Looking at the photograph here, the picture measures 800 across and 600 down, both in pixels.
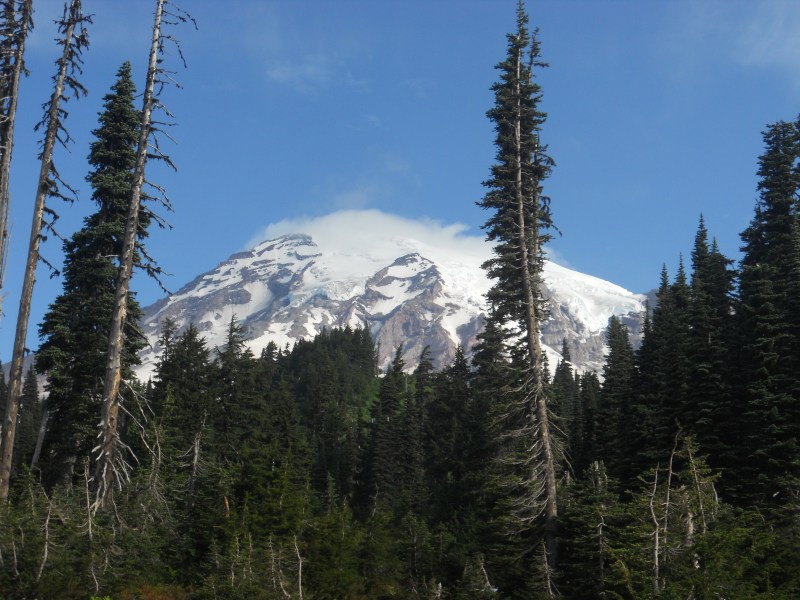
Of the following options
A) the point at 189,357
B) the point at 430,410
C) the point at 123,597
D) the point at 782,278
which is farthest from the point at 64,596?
the point at 430,410

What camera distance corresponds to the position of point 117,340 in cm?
1708

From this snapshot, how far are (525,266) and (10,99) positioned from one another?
54.2 feet

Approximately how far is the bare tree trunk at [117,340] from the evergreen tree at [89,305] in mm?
12939

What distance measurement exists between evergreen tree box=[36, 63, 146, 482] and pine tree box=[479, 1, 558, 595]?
15119 millimetres

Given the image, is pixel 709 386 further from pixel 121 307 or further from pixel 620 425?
pixel 121 307

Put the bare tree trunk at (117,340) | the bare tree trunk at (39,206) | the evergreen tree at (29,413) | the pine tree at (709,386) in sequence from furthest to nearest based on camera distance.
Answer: the evergreen tree at (29,413)
the pine tree at (709,386)
the bare tree trunk at (39,206)
the bare tree trunk at (117,340)

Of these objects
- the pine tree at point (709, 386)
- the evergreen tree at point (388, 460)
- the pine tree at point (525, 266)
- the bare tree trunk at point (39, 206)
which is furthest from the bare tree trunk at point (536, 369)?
the evergreen tree at point (388, 460)

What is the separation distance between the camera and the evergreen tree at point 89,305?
98.6ft

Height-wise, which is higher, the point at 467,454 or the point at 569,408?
the point at 569,408

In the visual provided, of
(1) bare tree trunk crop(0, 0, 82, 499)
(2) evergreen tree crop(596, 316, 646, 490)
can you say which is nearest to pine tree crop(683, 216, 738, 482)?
(2) evergreen tree crop(596, 316, 646, 490)

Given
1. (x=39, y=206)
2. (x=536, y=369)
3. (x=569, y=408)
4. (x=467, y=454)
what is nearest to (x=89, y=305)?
(x=39, y=206)

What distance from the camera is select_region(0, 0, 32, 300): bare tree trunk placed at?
1986 cm

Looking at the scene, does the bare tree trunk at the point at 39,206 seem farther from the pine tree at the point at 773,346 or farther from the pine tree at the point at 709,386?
the pine tree at the point at 709,386

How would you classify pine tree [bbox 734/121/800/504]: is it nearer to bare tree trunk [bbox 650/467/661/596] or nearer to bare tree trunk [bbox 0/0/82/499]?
bare tree trunk [bbox 650/467/661/596]
